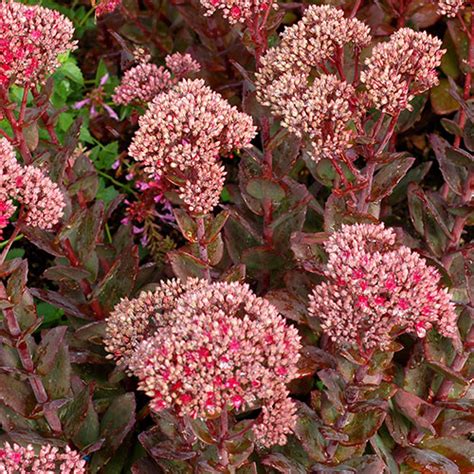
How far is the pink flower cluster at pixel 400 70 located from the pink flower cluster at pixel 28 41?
2.98 ft

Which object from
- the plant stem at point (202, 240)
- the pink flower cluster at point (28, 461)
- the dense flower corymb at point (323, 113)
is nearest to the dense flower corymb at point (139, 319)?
the plant stem at point (202, 240)

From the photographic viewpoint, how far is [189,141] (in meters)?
2.03

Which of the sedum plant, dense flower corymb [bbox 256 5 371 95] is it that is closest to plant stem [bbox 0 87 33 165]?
the sedum plant

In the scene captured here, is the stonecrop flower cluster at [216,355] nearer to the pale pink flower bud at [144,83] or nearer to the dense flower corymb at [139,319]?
the dense flower corymb at [139,319]

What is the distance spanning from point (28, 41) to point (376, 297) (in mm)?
1223

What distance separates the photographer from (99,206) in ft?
8.49

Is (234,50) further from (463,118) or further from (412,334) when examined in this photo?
(412,334)

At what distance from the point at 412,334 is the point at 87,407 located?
1.14 metres

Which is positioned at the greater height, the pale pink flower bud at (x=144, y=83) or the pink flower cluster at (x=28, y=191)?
the pale pink flower bud at (x=144, y=83)

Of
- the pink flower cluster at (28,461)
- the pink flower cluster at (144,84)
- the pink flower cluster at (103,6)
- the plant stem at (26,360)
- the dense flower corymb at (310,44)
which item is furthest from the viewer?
the pink flower cluster at (103,6)

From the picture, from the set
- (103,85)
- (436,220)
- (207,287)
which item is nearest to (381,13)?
(436,220)

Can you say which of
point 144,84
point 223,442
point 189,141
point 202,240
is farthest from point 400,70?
point 223,442

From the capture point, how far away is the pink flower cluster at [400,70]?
2.07 meters

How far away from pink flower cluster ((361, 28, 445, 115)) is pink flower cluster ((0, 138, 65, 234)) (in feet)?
2.94
